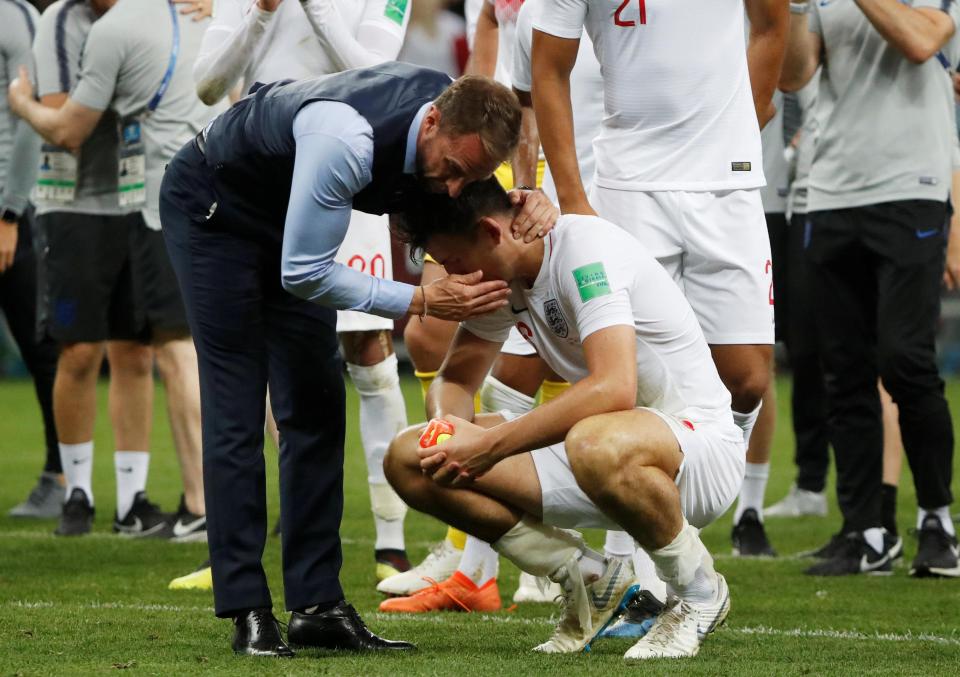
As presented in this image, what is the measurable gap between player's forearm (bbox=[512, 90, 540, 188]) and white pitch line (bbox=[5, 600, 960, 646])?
1.47 m

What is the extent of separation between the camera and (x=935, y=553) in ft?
19.9

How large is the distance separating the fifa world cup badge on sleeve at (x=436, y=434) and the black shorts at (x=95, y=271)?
10.7 ft

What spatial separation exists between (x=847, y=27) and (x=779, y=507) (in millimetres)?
2956

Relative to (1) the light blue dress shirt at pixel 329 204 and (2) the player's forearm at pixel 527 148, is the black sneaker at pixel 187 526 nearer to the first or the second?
(2) the player's forearm at pixel 527 148

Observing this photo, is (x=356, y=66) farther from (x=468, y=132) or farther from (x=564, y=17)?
(x=468, y=132)

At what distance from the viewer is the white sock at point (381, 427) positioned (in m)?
6.06

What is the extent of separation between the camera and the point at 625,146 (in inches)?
196

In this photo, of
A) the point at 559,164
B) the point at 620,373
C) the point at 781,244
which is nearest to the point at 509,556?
the point at 620,373

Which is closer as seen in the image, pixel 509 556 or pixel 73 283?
pixel 509 556

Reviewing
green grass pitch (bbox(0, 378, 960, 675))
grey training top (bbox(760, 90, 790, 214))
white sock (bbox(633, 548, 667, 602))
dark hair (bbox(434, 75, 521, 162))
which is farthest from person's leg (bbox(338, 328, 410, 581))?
grey training top (bbox(760, 90, 790, 214))

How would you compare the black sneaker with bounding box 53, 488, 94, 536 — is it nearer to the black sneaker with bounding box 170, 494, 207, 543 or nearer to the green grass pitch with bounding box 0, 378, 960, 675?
the green grass pitch with bounding box 0, 378, 960, 675

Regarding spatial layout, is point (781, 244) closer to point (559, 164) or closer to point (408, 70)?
point (559, 164)

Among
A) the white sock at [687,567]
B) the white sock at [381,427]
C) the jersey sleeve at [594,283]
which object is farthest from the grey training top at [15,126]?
the white sock at [687,567]

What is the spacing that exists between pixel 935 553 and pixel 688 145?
214 centimetres
